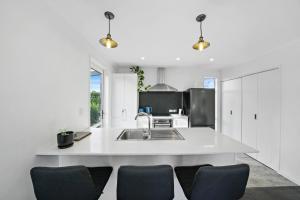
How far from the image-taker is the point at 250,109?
334 centimetres

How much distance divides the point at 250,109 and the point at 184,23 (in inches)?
111

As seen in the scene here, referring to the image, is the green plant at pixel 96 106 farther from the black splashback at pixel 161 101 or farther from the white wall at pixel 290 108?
the white wall at pixel 290 108

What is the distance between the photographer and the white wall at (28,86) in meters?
1.00

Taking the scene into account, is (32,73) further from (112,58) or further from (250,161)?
(250,161)

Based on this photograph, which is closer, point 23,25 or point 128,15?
point 23,25

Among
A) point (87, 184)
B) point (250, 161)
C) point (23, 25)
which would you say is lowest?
point (250, 161)

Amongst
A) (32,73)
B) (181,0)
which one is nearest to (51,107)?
(32,73)

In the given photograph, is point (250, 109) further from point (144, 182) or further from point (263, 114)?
point (144, 182)

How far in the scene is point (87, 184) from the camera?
3.07 feet

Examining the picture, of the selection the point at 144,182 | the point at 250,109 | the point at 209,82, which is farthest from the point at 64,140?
the point at 209,82

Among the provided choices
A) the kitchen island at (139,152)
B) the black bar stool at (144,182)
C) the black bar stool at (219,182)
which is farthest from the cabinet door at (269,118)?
the black bar stool at (144,182)

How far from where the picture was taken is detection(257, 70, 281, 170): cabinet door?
265 cm

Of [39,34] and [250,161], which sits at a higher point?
[39,34]

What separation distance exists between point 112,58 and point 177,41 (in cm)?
181
